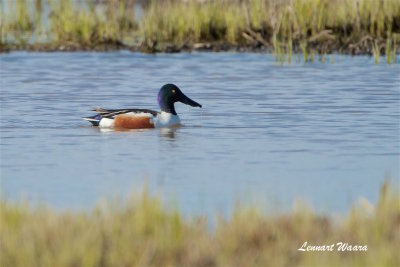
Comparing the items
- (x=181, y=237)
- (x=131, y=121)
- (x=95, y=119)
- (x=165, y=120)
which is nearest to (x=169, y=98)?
(x=165, y=120)

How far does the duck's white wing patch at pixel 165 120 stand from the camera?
13328 mm

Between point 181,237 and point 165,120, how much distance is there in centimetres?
691

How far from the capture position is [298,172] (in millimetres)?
9648

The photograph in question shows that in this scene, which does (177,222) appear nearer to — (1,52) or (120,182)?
(120,182)

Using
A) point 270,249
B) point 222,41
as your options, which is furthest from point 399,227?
point 222,41

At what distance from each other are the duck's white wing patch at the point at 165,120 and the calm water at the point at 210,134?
23 centimetres

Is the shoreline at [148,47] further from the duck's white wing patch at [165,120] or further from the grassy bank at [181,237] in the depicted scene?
the grassy bank at [181,237]

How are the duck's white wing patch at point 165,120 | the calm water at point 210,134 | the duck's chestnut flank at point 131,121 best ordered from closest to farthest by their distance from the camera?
the calm water at point 210,134
the duck's chestnut flank at point 131,121
the duck's white wing patch at point 165,120

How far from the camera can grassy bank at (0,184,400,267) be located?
20.0ft

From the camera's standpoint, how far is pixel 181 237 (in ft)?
21.3

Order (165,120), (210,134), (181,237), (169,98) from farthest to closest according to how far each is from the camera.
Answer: (169,98) → (165,120) → (210,134) → (181,237)

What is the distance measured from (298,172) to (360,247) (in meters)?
3.20

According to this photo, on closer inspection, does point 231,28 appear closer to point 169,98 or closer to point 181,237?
point 169,98

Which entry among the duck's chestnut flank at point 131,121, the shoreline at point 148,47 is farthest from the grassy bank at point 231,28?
the duck's chestnut flank at point 131,121
